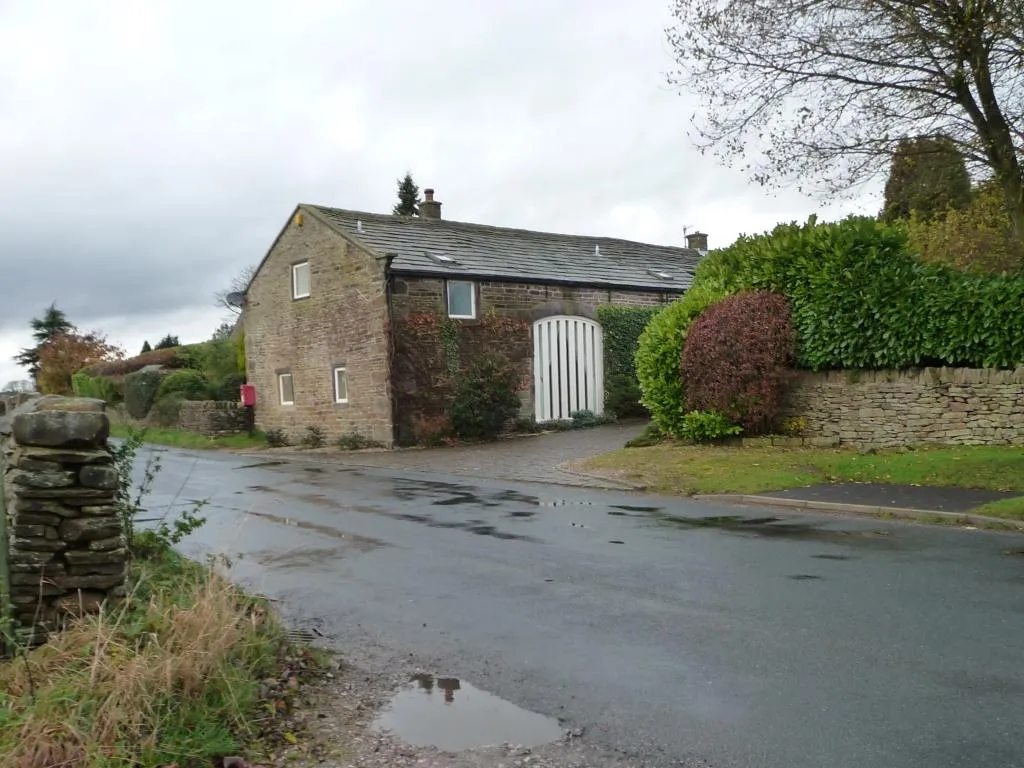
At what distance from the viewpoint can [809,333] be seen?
1639cm

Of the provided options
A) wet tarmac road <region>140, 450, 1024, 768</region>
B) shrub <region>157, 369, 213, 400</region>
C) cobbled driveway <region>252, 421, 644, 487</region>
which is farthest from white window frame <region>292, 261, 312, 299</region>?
wet tarmac road <region>140, 450, 1024, 768</region>

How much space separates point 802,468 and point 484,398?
10134mm

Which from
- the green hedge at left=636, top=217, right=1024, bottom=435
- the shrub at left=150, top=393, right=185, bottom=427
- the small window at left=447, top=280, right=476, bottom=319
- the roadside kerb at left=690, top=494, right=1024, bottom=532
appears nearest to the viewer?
A: the roadside kerb at left=690, top=494, right=1024, bottom=532

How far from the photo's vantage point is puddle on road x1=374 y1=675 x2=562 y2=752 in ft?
14.8

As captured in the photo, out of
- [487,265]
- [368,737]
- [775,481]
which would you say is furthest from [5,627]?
[487,265]

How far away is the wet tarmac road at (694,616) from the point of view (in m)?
4.46

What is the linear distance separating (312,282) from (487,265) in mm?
5170

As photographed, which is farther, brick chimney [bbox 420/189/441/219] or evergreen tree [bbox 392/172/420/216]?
evergreen tree [bbox 392/172/420/216]

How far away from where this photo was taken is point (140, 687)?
4336mm

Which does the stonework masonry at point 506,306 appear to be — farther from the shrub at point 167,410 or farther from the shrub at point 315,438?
the shrub at point 167,410

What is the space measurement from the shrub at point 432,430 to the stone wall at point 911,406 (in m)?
9.05

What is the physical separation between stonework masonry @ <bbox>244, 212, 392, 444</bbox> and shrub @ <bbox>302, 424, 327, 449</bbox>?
206 millimetres

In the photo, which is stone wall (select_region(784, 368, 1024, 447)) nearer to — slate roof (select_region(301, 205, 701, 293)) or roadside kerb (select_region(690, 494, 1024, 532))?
roadside kerb (select_region(690, 494, 1024, 532))

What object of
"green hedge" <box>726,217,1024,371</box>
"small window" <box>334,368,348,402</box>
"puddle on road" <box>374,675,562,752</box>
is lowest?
"puddle on road" <box>374,675,562,752</box>
